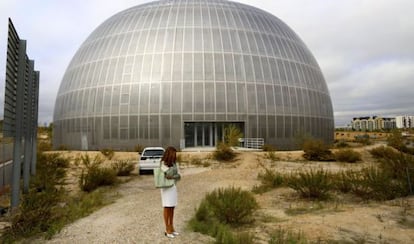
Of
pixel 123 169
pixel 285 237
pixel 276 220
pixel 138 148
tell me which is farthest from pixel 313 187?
pixel 138 148

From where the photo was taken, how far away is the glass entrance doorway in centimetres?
2900

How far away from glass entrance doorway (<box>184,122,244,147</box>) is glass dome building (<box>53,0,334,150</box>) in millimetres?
98

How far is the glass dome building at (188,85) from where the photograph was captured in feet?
91.4

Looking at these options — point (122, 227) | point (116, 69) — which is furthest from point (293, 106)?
point (122, 227)

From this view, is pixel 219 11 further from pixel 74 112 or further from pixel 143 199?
pixel 143 199

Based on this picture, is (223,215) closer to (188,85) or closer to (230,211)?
(230,211)

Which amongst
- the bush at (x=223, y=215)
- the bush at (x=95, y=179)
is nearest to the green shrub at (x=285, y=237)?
the bush at (x=223, y=215)

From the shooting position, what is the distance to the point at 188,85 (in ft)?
91.6

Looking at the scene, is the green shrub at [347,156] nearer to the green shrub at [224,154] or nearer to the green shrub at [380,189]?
the green shrub at [224,154]

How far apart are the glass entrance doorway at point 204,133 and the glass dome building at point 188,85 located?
98 mm

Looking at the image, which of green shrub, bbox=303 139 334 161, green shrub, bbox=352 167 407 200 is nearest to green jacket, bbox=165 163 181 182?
Answer: green shrub, bbox=352 167 407 200

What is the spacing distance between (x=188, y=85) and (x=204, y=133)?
503cm

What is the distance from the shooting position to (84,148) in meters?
30.2

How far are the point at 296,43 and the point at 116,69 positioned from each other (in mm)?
20836
